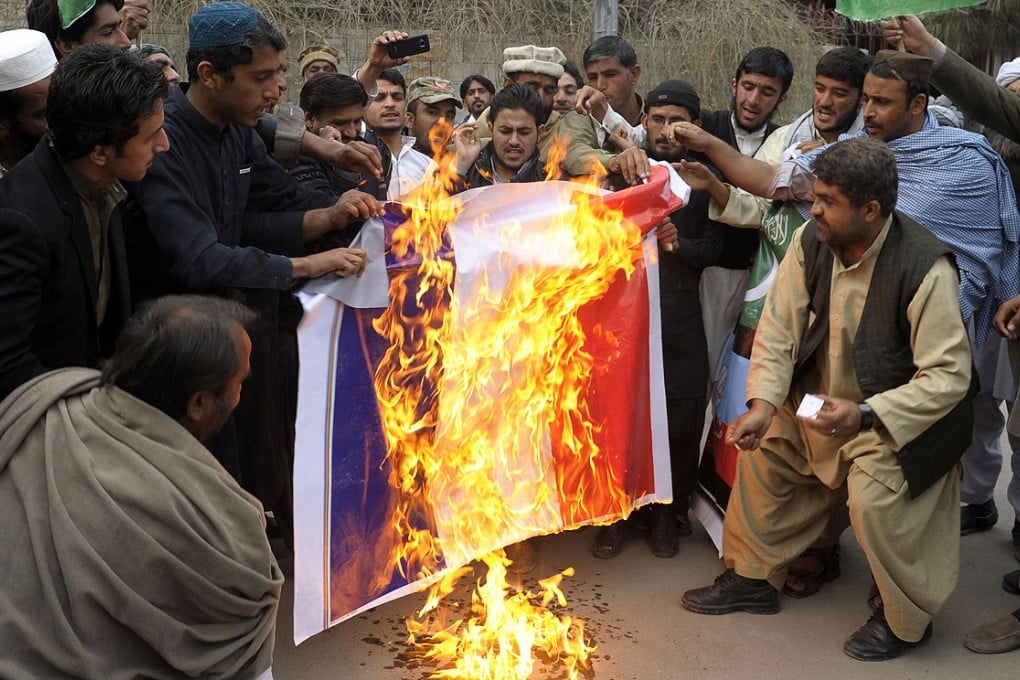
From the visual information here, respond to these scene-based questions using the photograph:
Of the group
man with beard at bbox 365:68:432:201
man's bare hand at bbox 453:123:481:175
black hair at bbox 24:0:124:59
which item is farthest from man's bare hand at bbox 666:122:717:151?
black hair at bbox 24:0:124:59

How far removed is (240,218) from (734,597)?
251 cm

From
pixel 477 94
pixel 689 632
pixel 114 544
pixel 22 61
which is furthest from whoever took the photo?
pixel 477 94

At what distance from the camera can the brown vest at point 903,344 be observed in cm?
383

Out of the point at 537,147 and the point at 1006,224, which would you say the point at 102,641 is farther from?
the point at 1006,224

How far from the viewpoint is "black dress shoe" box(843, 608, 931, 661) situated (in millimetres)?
3900

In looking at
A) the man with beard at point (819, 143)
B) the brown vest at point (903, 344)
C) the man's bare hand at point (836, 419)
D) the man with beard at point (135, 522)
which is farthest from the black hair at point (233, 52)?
the brown vest at point (903, 344)

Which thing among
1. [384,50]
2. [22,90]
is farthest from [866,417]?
[22,90]

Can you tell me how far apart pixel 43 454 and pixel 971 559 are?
420 centimetres

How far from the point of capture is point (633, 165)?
436 cm

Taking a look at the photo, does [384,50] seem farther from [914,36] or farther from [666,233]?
[914,36]

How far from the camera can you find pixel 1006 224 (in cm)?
445

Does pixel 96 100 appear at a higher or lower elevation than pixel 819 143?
higher

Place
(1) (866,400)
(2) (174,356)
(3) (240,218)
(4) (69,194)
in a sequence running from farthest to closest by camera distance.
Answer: (1) (866,400) → (3) (240,218) → (4) (69,194) → (2) (174,356)

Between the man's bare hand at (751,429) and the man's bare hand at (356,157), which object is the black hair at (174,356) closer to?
the man's bare hand at (356,157)
